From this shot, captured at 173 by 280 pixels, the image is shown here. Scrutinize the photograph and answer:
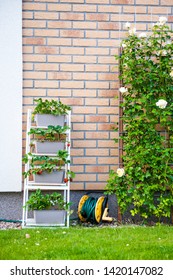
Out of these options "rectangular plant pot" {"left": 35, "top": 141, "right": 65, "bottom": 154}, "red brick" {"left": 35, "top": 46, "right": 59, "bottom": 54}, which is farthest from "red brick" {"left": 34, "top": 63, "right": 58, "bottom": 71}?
"rectangular plant pot" {"left": 35, "top": 141, "right": 65, "bottom": 154}

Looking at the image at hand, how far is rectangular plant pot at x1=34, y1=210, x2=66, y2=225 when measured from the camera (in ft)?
15.6

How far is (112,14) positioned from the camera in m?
5.30

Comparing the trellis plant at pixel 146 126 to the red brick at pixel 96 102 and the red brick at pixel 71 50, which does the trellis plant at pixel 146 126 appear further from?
the red brick at pixel 71 50

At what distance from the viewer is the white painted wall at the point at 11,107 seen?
5.14 metres

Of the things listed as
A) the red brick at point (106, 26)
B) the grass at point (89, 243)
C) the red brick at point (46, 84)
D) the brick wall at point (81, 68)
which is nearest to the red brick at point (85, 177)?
the brick wall at point (81, 68)

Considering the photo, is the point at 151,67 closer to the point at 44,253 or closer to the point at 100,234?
the point at 100,234

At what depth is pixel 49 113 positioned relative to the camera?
4.95m

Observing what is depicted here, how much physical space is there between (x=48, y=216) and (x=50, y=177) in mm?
341

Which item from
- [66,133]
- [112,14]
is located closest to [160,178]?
[66,133]

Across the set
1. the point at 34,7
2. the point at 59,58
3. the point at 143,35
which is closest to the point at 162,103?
the point at 143,35

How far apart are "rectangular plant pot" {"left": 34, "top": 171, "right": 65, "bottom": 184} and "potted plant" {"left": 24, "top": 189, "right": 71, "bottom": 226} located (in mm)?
101

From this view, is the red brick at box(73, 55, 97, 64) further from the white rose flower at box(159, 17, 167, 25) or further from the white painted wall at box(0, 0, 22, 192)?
the white rose flower at box(159, 17, 167, 25)

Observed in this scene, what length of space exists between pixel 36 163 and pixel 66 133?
16.9 inches

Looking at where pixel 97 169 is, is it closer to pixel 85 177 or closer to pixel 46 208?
pixel 85 177
